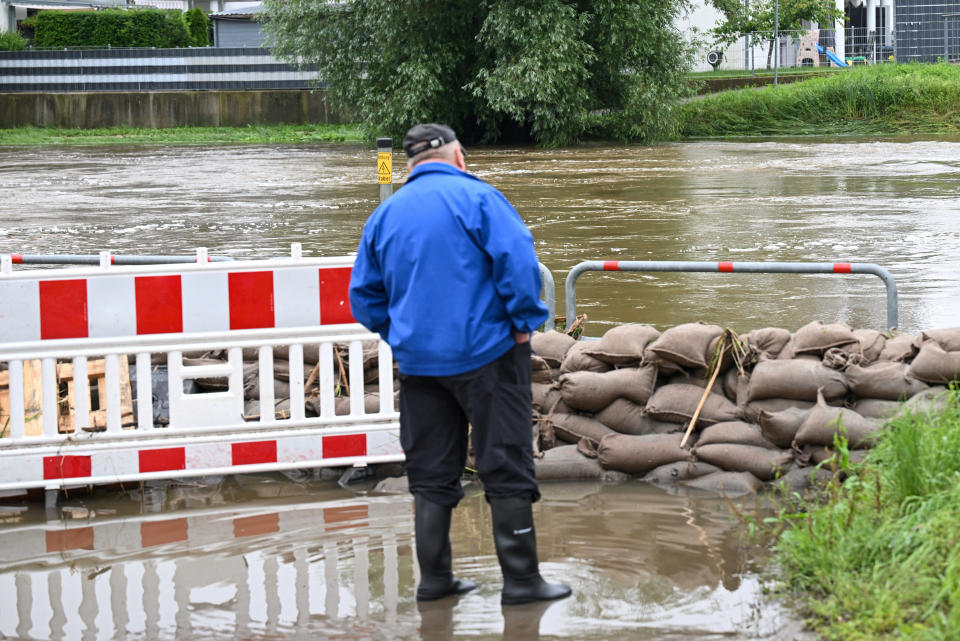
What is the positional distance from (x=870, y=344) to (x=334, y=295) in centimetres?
254

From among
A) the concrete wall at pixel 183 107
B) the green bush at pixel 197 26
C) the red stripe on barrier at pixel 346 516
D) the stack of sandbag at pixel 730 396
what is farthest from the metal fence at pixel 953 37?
the red stripe on barrier at pixel 346 516

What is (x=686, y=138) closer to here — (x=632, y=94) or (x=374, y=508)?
(x=632, y=94)

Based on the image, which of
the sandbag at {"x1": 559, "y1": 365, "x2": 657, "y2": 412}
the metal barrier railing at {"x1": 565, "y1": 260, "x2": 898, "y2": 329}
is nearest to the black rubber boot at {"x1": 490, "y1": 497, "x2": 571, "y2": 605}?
the sandbag at {"x1": 559, "y1": 365, "x2": 657, "y2": 412}

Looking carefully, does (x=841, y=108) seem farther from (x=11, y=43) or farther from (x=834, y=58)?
(x=11, y=43)

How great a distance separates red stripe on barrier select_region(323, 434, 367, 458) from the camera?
5961 millimetres

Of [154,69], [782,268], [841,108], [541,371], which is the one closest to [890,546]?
[541,371]

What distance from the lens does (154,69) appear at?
4397cm

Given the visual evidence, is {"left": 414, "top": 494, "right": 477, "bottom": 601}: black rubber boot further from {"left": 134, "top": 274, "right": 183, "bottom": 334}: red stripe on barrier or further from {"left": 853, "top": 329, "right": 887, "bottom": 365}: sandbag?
{"left": 853, "top": 329, "right": 887, "bottom": 365}: sandbag

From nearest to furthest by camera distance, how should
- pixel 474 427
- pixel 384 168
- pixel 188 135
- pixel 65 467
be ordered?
pixel 474 427 < pixel 65 467 < pixel 384 168 < pixel 188 135

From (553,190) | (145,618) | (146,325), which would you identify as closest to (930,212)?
(553,190)

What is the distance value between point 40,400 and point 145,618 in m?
2.11

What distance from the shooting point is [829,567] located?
410 centimetres

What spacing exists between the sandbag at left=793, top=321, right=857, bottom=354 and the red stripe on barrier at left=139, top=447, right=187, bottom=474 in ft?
9.50

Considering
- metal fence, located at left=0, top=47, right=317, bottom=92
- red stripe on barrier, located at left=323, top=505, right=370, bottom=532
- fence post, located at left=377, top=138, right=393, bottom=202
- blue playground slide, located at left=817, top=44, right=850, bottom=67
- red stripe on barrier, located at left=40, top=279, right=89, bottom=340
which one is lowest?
red stripe on barrier, located at left=323, top=505, right=370, bottom=532
